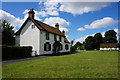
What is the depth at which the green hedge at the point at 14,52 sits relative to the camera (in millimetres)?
14291

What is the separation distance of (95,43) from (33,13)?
6348 cm

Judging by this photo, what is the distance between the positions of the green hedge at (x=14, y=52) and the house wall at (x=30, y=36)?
2985 millimetres

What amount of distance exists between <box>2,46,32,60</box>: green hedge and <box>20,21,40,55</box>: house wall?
118 inches

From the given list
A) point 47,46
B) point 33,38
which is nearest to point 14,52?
point 33,38

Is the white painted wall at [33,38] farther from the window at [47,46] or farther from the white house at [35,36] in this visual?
the window at [47,46]

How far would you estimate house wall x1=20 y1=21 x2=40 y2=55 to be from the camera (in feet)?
71.9

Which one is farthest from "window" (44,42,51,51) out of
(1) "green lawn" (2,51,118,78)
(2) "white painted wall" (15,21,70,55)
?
(1) "green lawn" (2,51,118,78)

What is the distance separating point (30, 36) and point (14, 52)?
24.6 ft

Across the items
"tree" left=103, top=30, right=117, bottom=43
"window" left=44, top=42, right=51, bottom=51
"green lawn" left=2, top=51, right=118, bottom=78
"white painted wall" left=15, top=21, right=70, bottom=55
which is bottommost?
"green lawn" left=2, top=51, right=118, bottom=78

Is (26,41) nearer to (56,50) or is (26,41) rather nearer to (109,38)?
(56,50)

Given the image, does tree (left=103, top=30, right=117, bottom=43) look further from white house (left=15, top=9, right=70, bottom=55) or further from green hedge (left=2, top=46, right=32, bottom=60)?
green hedge (left=2, top=46, right=32, bottom=60)

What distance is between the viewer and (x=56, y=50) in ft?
93.3

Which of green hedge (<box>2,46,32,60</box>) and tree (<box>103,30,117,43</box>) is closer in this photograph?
green hedge (<box>2,46,32,60</box>)

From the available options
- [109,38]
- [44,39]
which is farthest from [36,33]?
[109,38]
